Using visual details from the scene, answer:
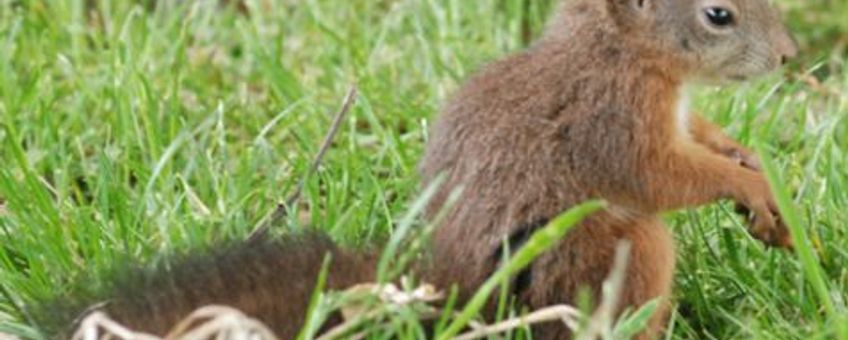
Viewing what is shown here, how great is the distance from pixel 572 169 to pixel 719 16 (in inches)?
19.2

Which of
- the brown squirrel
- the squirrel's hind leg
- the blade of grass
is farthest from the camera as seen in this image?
the squirrel's hind leg

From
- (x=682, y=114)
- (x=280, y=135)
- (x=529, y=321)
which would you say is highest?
(x=682, y=114)

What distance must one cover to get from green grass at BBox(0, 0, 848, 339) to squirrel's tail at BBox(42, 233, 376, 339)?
0.11 meters

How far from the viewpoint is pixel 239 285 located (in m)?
3.48

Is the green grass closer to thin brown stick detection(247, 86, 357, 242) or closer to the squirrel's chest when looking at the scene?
thin brown stick detection(247, 86, 357, 242)

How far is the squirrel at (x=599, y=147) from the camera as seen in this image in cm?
368

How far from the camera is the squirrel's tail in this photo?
3.43 meters

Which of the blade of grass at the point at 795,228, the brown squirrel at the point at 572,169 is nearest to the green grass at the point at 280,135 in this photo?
the blade of grass at the point at 795,228

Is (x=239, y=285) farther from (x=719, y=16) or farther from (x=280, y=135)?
(x=280, y=135)

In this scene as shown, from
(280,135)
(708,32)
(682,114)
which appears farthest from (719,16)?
(280,135)

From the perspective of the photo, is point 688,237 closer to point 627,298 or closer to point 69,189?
point 627,298

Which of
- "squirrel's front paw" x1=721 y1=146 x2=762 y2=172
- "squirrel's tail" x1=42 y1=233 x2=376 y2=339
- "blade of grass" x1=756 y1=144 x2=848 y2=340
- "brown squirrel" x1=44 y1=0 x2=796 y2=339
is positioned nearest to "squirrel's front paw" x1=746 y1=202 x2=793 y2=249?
"brown squirrel" x1=44 y1=0 x2=796 y2=339

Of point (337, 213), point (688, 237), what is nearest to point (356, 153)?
point (337, 213)

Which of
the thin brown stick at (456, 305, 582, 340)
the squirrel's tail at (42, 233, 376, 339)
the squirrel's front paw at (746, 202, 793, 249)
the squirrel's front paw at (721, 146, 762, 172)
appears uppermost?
the squirrel's tail at (42, 233, 376, 339)
